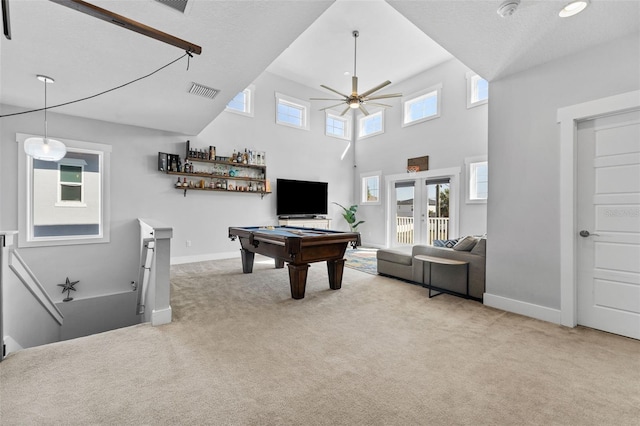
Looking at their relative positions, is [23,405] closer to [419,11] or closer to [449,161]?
[419,11]

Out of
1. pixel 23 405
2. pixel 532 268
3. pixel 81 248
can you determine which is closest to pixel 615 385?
pixel 532 268

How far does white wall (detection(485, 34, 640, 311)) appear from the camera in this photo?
255 centimetres

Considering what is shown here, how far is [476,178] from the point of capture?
5.89 meters

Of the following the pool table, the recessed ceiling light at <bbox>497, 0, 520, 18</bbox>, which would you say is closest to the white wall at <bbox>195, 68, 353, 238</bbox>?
the pool table

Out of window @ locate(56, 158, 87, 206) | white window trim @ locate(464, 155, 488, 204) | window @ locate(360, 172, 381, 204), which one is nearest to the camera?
window @ locate(56, 158, 87, 206)

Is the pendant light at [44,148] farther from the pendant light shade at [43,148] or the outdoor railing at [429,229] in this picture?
the outdoor railing at [429,229]

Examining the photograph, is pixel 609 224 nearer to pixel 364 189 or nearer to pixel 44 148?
pixel 44 148

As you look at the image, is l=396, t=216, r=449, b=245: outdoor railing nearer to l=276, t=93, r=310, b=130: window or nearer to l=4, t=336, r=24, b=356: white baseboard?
l=276, t=93, r=310, b=130: window

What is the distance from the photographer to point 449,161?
20.6 ft

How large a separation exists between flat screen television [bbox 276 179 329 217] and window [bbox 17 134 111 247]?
3.48 meters

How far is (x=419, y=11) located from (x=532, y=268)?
2708 mm

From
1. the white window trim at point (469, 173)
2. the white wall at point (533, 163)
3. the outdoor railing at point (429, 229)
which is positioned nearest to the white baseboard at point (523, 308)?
the white wall at point (533, 163)

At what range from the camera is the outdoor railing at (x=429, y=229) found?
21.1 feet

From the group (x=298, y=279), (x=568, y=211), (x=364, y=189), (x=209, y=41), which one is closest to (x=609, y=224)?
(x=568, y=211)
